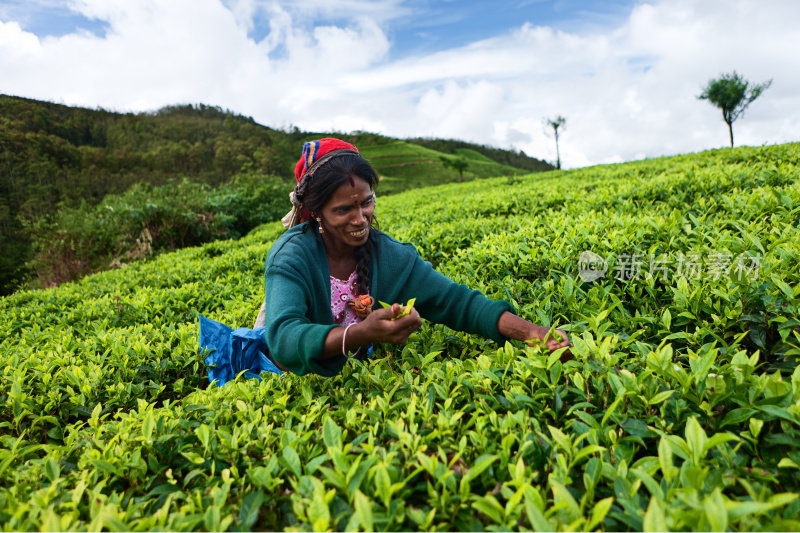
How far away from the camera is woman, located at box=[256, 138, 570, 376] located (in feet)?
5.53

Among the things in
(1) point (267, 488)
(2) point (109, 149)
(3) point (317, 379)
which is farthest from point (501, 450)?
(2) point (109, 149)

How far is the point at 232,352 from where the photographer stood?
8.12ft

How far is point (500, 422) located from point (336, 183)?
1336mm

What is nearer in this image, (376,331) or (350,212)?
(376,331)

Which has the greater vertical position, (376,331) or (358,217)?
(358,217)

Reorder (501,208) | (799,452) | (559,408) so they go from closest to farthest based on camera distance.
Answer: (799,452), (559,408), (501,208)

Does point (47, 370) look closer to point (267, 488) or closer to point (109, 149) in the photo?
point (267, 488)

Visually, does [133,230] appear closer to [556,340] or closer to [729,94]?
[556,340]

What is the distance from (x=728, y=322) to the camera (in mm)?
1889

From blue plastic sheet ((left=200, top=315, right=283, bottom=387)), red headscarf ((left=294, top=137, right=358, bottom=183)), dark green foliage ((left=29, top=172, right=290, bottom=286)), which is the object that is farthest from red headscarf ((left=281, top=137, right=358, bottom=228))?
dark green foliage ((left=29, top=172, right=290, bottom=286))

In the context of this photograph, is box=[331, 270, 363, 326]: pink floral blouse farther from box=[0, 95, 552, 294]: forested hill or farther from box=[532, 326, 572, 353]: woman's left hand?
box=[0, 95, 552, 294]: forested hill

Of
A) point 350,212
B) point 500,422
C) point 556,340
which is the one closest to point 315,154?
point 350,212

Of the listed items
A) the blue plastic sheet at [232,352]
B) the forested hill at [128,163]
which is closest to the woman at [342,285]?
the blue plastic sheet at [232,352]

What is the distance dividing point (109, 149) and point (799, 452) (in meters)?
72.0
